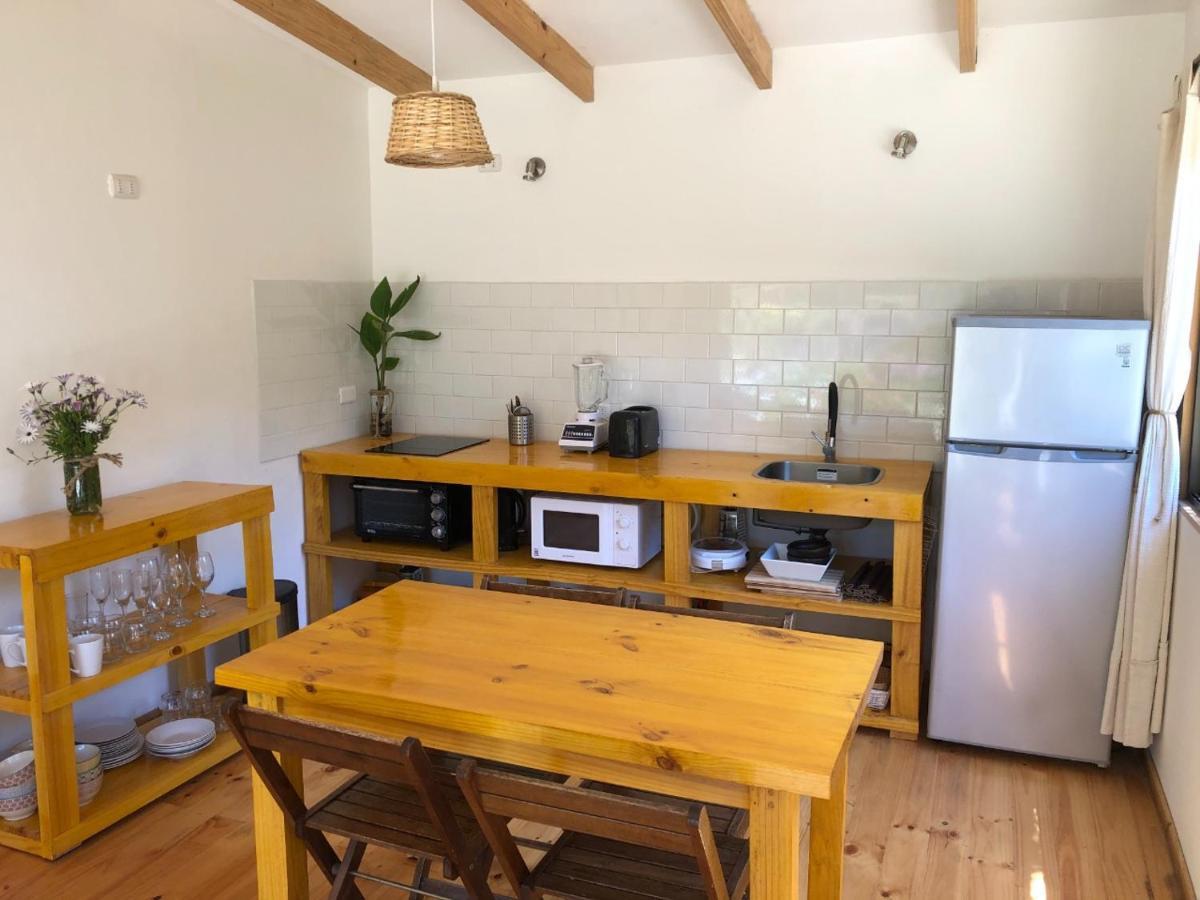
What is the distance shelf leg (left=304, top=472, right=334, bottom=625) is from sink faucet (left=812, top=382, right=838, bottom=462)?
7.11ft

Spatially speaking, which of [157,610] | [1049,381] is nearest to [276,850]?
[157,610]

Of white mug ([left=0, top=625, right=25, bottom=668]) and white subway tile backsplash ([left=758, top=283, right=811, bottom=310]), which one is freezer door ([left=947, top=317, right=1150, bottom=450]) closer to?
white subway tile backsplash ([left=758, top=283, right=811, bottom=310])

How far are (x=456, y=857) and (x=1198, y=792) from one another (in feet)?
6.50

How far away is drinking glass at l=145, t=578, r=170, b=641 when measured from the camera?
321 centimetres

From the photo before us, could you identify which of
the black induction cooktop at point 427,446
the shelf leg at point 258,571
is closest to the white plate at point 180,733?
the shelf leg at point 258,571

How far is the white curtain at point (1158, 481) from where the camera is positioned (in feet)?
9.80

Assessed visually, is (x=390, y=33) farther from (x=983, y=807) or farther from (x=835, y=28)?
(x=983, y=807)

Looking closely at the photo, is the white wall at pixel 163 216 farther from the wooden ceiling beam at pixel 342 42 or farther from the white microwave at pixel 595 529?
the white microwave at pixel 595 529

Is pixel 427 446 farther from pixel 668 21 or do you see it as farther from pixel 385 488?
pixel 668 21

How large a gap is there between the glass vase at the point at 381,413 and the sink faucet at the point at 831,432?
2.03 metres

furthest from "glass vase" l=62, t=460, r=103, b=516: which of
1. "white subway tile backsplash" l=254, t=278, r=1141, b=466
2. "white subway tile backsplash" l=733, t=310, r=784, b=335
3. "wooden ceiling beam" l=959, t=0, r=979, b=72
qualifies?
"wooden ceiling beam" l=959, t=0, r=979, b=72

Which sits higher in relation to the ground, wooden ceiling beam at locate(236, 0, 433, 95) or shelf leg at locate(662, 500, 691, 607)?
wooden ceiling beam at locate(236, 0, 433, 95)

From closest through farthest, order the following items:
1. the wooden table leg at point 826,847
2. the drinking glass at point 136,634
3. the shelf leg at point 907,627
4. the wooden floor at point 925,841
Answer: the wooden table leg at point 826,847 < the wooden floor at point 925,841 < the drinking glass at point 136,634 < the shelf leg at point 907,627

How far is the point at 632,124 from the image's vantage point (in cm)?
437
